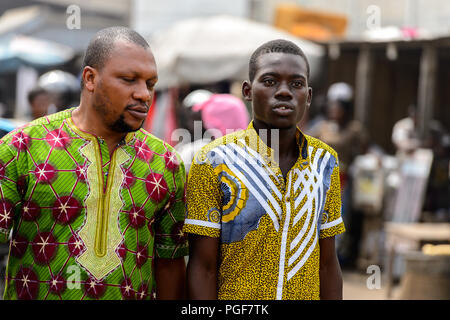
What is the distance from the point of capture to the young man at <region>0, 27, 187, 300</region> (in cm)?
236

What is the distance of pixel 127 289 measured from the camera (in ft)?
7.98

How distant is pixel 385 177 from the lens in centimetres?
836

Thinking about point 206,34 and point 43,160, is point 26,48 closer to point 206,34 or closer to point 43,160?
point 206,34

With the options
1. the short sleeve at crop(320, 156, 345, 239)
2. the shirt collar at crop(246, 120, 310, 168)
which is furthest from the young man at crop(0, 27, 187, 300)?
the short sleeve at crop(320, 156, 345, 239)

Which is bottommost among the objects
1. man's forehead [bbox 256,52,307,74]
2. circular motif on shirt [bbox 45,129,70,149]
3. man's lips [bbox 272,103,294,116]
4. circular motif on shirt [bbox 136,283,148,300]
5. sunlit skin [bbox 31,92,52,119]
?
circular motif on shirt [bbox 136,283,148,300]

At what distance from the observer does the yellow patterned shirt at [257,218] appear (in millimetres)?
2420

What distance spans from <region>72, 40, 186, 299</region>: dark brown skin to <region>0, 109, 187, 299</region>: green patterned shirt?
5 cm

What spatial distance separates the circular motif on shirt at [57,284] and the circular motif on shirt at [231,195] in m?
0.58

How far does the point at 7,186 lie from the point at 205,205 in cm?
67

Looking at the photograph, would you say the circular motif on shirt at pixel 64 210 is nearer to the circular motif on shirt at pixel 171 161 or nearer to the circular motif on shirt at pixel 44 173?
the circular motif on shirt at pixel 44 173

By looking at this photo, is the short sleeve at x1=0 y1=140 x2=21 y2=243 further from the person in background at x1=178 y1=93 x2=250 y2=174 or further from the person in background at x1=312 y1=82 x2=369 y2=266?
the person in background at x1=312 y1=82 x2=369 y2=266

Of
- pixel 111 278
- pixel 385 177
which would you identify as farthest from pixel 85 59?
pixel 385 177

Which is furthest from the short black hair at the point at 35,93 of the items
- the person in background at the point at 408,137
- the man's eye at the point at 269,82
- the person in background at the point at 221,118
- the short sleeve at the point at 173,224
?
the person in background at the point at 408,137

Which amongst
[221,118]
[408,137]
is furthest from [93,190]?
[408,137]
